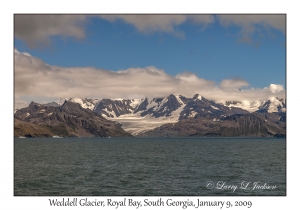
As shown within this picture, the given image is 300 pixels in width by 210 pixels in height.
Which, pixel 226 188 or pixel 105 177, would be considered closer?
pixel 226 188
